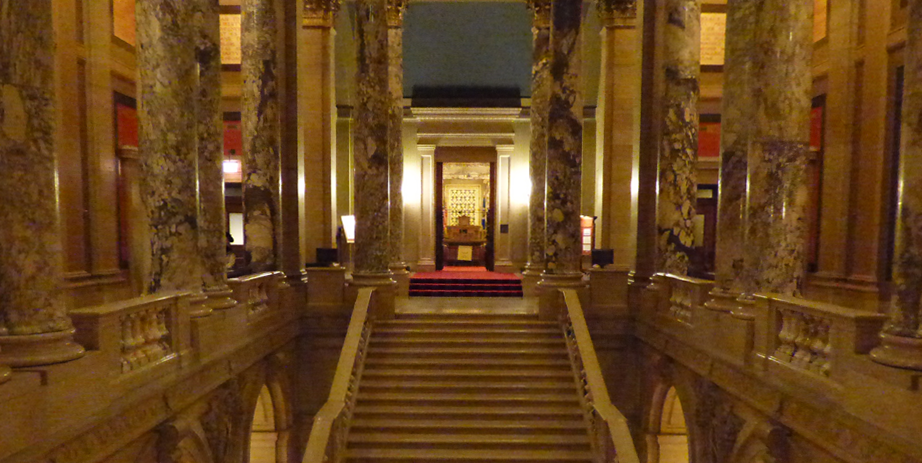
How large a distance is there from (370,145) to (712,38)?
1015 centimetres

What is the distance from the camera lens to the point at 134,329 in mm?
4617

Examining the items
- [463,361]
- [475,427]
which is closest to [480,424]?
[475,427]

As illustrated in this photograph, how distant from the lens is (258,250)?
27.1 feet

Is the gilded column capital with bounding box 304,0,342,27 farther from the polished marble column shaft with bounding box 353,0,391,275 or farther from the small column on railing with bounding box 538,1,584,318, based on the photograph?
the small column on railing with bounding box 538,1,584,318

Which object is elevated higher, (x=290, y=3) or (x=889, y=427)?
(x=290, y=3)

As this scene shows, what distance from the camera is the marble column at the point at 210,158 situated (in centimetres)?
634

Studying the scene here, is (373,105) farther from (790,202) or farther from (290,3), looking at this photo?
(790,202)

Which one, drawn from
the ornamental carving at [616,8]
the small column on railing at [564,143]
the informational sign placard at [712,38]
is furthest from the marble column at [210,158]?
the informational sign placard at [712,38]

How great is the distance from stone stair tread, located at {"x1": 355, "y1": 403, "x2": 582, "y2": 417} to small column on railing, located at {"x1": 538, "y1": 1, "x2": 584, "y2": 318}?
2.34 m

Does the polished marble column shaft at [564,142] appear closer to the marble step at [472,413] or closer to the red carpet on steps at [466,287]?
the marble step at [472,413]

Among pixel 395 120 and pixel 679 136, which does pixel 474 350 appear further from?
pixel 395 120

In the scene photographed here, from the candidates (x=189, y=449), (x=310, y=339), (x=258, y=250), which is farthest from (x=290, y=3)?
(x=189, y=449)

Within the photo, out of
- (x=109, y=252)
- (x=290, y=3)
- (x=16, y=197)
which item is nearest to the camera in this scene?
(x=16, y=197)

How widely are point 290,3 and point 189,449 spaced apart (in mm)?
6993
